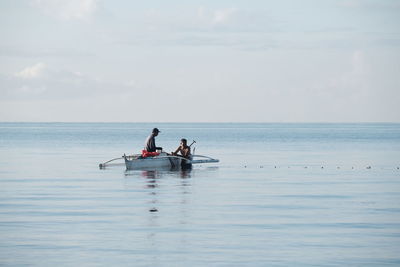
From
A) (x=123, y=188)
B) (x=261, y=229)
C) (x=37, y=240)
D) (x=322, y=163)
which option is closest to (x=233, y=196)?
(x=123, y=188)

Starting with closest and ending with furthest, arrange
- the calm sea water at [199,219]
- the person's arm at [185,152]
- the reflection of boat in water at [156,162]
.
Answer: the calm sea water at [199,219], the reflection of boat in water at [156,162], the person's arm at [185,152]

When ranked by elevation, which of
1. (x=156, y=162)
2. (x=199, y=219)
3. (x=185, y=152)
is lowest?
(x=199, y=219)

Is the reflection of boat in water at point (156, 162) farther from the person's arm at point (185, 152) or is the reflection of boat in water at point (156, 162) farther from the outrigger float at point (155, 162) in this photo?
the person's arm at point (185, 152)

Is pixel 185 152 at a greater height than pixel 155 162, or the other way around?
pixel 185 152

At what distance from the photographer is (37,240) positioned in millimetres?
19781

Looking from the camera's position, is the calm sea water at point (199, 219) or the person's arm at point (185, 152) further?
the person's arm at point (185, 152)

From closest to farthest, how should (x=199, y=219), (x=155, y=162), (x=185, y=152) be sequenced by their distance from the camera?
(x=199, y=219) < (x=155, y=162) < (x=185, y=152)

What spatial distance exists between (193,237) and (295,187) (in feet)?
48.0

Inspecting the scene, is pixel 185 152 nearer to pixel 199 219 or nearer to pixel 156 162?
pixel 156 162

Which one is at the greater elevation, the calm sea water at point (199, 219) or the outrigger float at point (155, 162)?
the outrigger float at point (155, 162)

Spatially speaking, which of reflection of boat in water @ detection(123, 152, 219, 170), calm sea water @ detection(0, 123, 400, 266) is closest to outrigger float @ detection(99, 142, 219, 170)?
reflection of boat in water @ detection(123, 152, 219, 170)

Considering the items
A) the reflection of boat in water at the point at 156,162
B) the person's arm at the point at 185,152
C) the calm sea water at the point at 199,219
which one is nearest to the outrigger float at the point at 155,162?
the reflection of boat in water at the point at 156,162

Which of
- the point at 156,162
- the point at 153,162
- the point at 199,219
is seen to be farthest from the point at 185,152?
the point at 199,219

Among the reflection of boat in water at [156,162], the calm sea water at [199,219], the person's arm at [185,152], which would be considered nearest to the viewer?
the calm sea water at [199,219]
